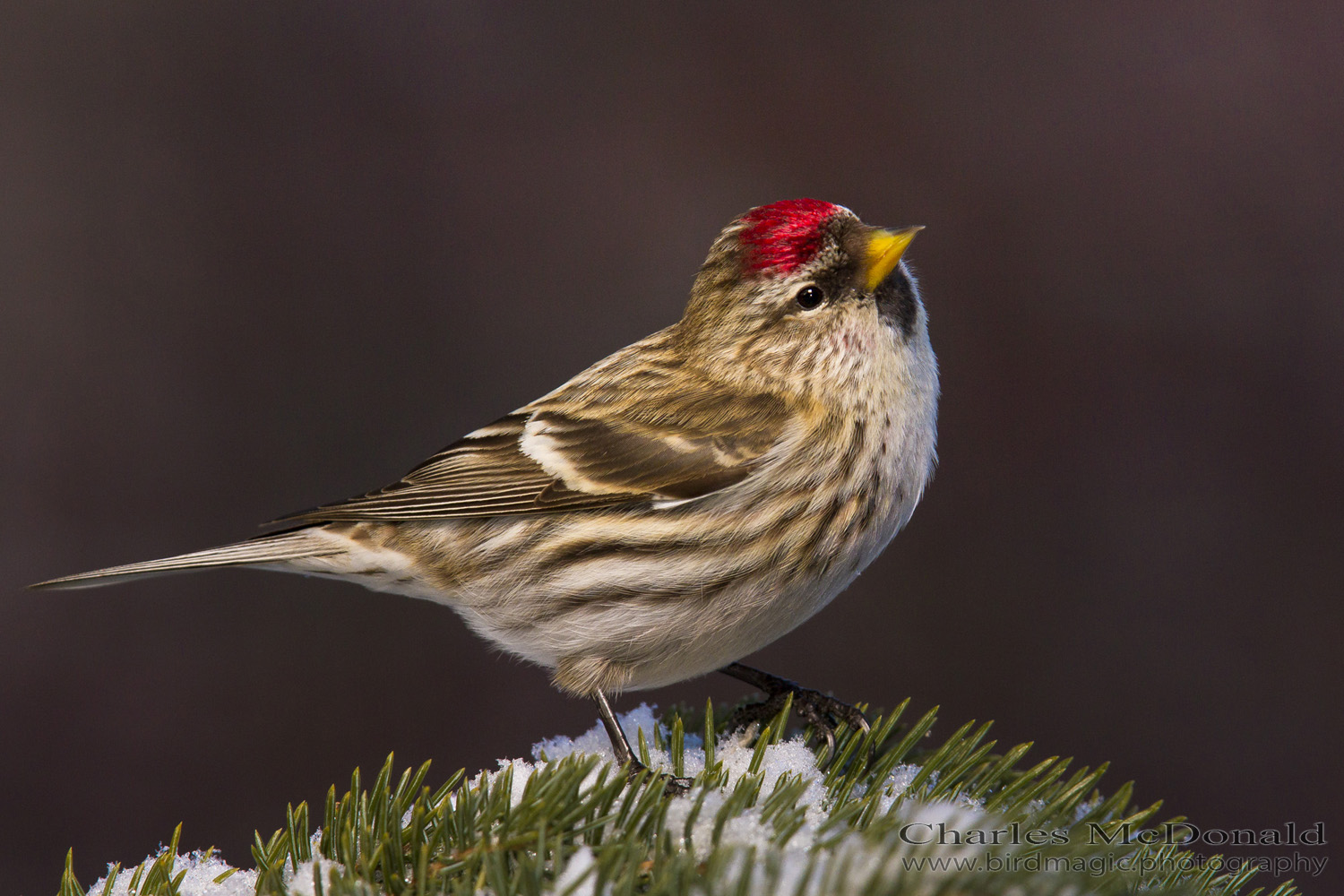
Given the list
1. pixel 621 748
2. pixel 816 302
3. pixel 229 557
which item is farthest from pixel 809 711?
pixel 229 557

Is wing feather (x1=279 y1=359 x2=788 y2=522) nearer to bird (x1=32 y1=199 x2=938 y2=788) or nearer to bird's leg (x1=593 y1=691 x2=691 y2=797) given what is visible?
bird (x1=32 y1=199 x2=938 y2=788)

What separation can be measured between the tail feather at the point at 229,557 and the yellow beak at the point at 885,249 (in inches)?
36.2

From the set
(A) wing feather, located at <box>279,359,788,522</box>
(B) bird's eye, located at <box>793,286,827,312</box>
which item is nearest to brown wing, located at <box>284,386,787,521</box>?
(A) wing feather, located at <box>279,359,788,522</box>

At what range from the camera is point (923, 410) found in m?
1.57

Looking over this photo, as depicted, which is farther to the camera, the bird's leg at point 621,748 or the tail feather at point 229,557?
the tail feather at point 229,557

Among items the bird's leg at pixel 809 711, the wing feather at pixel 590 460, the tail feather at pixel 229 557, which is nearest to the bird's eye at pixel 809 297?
the wing feather at pixel 590 460

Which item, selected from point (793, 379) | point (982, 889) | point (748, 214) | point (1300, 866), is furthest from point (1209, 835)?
point (748, 214)

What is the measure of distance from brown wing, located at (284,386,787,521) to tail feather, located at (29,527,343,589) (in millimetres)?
45

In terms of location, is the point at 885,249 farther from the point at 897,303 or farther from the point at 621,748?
the point at 621,748

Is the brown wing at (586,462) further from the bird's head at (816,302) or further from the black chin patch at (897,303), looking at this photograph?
the black chin patch at (897,303)

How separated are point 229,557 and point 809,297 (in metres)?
0.96

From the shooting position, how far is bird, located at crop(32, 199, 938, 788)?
1433 mm

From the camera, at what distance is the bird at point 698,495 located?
143cm

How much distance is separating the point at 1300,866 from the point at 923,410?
739 mm
